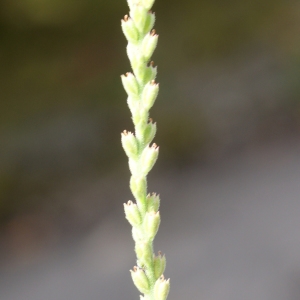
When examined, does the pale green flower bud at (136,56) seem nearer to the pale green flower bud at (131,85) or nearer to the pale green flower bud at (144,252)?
the pale green flower bud at (131,85)

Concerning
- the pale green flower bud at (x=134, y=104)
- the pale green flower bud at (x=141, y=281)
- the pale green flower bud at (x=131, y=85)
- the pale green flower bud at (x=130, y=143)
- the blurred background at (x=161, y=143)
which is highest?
the blurred background at (x=161, y=143)

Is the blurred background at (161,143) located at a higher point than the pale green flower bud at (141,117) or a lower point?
higher

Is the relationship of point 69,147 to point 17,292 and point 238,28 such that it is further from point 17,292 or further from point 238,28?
point 238,28

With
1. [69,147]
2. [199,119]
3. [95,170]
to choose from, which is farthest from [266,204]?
[69,147]

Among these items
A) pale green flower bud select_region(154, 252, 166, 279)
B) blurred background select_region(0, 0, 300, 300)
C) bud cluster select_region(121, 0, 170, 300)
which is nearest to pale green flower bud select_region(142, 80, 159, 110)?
bud cluster select_region(121, 0, 170, 300)

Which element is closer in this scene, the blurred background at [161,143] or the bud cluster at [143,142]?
the bud cluster at [143,142]

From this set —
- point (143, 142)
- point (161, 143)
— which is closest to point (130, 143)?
point (143, 142)

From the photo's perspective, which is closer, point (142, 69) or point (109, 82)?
point (142, 69)

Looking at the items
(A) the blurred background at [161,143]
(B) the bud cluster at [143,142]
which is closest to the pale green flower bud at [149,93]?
(B) the bud cluster at [143,142]
